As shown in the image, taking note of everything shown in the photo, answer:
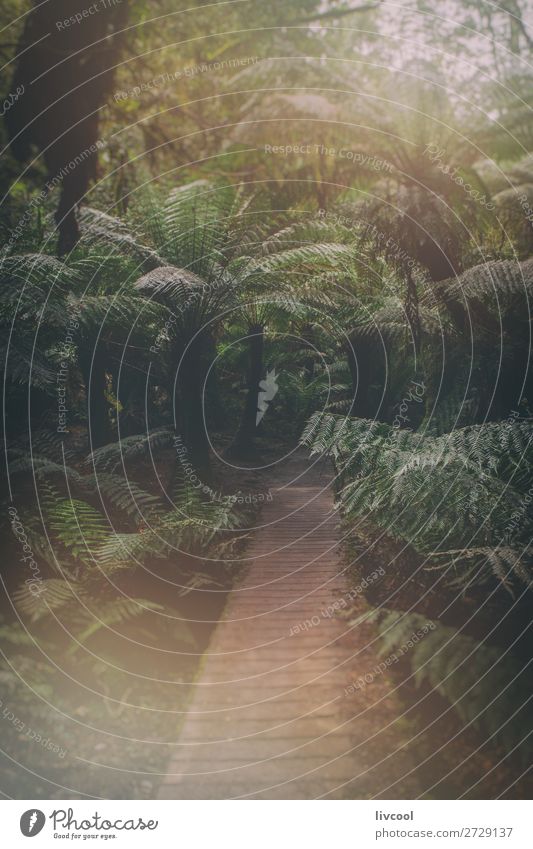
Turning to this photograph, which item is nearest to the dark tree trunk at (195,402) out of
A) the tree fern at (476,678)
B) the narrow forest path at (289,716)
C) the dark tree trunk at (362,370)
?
the narrow forest path at (289,716)

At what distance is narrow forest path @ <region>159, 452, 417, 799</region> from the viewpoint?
163cm

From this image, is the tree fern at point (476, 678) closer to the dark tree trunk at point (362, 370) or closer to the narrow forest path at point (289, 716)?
the narrow forest path at point (289, 716)

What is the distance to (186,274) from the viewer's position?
2809mm

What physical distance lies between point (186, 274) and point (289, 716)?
2.06 m

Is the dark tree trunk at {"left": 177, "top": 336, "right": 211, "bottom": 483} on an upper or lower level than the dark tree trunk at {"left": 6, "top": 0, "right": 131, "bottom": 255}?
lower

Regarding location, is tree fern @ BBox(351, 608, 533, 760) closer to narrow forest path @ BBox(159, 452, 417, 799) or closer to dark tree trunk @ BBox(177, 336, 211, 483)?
narrow forest path @ BBox(159, 452, 417, 799)

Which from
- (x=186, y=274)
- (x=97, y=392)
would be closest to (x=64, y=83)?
(x=186, y=274)

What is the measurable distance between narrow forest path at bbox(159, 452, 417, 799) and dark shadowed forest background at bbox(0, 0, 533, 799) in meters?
0.08

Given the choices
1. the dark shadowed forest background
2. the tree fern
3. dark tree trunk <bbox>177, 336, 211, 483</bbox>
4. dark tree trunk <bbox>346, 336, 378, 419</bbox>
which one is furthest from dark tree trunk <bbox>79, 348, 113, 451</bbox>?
dark tree trunk <bbox>346, 336, 378, 419</bbox>

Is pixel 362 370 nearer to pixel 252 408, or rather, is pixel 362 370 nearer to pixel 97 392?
pixel 252 408

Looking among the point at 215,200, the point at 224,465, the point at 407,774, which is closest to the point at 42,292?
the point at 215,200

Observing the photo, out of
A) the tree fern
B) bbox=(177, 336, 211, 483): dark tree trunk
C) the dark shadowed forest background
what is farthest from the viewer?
bbox=(177, 336, 211, 483): dark tree trunk

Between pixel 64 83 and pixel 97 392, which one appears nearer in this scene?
pixel 64 83

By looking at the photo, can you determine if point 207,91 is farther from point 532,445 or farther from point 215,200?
point 532,445
